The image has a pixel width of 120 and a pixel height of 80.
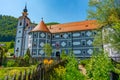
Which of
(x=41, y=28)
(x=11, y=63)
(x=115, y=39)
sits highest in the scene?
(x=41, y=28)

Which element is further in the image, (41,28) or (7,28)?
(7,28)

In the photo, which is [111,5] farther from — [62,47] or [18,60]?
[62,47]

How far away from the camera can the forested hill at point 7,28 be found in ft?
390

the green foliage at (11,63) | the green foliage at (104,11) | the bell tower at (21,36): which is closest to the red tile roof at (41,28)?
the bell tower at (21,36)

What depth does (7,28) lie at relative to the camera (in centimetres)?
12875

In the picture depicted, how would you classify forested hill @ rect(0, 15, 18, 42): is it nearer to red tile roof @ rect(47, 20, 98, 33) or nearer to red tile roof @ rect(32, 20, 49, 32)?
red tile roof @ rect(47, 20, 98, 33)

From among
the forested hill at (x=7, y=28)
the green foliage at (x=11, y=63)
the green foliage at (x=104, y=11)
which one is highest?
the forested hill at (x=7, y=28)

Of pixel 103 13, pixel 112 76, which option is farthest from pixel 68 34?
pixel 112 76

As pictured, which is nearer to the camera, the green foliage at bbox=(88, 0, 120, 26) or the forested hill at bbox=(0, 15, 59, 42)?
the green foliage at bbox=(88, 0, 120, 26)

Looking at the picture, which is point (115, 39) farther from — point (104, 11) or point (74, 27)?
point (74, 27)

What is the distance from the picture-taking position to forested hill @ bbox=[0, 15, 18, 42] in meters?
119

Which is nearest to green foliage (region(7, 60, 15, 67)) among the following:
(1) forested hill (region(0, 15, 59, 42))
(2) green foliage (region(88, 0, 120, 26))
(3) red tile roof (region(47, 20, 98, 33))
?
(2) green foliage (region(88, 0, 120, 26))

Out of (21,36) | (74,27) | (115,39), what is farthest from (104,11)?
(21,36)

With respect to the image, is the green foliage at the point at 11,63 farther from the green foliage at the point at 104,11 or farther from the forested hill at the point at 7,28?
the forested hill at the point at 7,28
